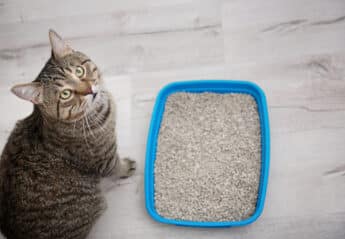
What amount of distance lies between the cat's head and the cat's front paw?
44 cm

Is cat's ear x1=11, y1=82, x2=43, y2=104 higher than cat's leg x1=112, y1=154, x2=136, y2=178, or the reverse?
cat's ear x1=11, y1=82, x2=43, y2=104

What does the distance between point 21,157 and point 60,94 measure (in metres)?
0.27

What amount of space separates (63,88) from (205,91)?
2.46 ft

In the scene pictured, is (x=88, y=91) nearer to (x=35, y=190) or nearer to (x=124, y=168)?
(x=35, y=190)

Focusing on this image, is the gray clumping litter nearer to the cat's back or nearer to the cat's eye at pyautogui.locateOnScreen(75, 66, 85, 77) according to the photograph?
the cat's back

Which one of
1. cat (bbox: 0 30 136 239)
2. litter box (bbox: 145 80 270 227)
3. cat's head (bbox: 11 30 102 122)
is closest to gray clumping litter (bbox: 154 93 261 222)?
litter box (bbox: 145 80 270 227)

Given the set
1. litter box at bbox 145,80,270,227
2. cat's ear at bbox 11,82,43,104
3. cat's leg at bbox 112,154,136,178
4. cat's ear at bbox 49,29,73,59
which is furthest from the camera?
cat's leg at bbox 112,154,136,178

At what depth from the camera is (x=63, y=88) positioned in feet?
3.96

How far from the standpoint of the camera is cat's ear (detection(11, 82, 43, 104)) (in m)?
1.13

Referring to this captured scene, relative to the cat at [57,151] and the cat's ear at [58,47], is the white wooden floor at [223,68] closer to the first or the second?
the cat at [57,151]

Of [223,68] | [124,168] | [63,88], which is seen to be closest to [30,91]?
[63,88]

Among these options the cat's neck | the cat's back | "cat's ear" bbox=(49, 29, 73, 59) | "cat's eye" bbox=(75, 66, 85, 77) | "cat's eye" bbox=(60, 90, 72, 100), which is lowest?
the cat's back

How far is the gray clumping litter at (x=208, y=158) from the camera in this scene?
157 centimetres

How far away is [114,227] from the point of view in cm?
163
